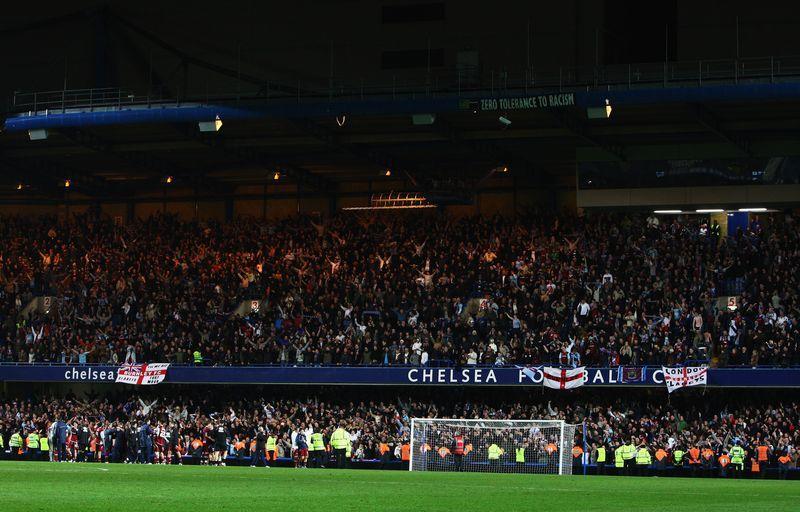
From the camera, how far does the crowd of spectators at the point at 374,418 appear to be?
36500mm

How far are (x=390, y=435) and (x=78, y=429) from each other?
35.6 ft

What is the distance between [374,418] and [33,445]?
11878 mm

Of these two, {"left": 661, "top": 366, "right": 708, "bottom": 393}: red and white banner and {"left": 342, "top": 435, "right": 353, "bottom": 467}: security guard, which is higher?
{"left": 661, "top": 366, "right": 708, "bottom": 393}: red and white banner

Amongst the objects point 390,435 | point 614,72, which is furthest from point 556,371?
point 614,72

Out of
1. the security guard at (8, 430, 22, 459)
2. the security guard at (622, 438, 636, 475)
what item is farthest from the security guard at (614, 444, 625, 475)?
the security guard at (8, 430, 22, 459)

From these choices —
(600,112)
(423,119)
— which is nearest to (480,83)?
(423,119)

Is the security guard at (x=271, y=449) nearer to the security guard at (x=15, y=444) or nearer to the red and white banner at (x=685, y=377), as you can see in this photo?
the security guard at (x=15, y=444)

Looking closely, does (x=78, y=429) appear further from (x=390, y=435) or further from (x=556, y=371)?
(x=556, y=371)

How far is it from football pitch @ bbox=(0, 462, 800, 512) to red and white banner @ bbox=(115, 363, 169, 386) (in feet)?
57.3

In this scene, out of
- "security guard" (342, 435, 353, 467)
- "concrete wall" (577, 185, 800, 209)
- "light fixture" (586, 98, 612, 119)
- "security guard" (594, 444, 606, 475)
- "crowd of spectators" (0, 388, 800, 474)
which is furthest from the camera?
"concrete wall" (577, 185, 800, 209)

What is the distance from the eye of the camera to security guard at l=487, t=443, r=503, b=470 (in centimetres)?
3606

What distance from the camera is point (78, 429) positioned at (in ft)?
137

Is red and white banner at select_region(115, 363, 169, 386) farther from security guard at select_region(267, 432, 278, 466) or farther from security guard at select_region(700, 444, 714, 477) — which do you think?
security guard at select_region(700, 444, 714, 477)

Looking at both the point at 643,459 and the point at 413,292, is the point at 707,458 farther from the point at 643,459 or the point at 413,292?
the point at 413,292
